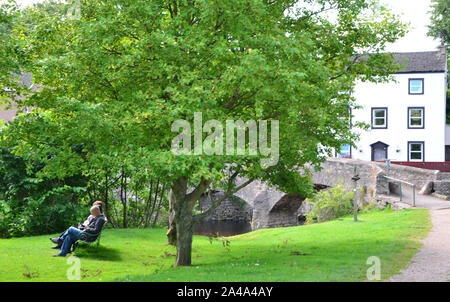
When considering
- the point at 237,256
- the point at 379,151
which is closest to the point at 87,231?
the point at 237,256

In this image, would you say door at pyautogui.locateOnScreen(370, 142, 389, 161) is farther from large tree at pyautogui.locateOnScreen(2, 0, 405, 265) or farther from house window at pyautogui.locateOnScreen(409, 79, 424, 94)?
large tree at pyautogui.locateOnScreen(2, 0, 405, 265)

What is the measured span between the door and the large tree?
3645cm

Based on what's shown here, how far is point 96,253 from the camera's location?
15.9 meters

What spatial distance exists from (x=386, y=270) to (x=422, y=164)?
3433 cm

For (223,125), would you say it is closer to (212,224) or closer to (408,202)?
(408,202)

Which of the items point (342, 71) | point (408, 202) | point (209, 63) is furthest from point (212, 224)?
point (209, 63)

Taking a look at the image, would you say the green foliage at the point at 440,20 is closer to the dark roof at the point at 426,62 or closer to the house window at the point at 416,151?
the dark roof at the point at 426,62

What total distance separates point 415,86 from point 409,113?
2455 millimetres

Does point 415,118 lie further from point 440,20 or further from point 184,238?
point 184,238

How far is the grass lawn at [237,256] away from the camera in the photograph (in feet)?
38.9

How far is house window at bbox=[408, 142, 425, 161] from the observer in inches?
1980

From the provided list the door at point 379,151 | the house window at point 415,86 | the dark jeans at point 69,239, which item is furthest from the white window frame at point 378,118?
the dark jeans at point 69,239

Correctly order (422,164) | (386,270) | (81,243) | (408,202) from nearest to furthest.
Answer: (386,270)
(81,243)
(408,202)
(422,164)
